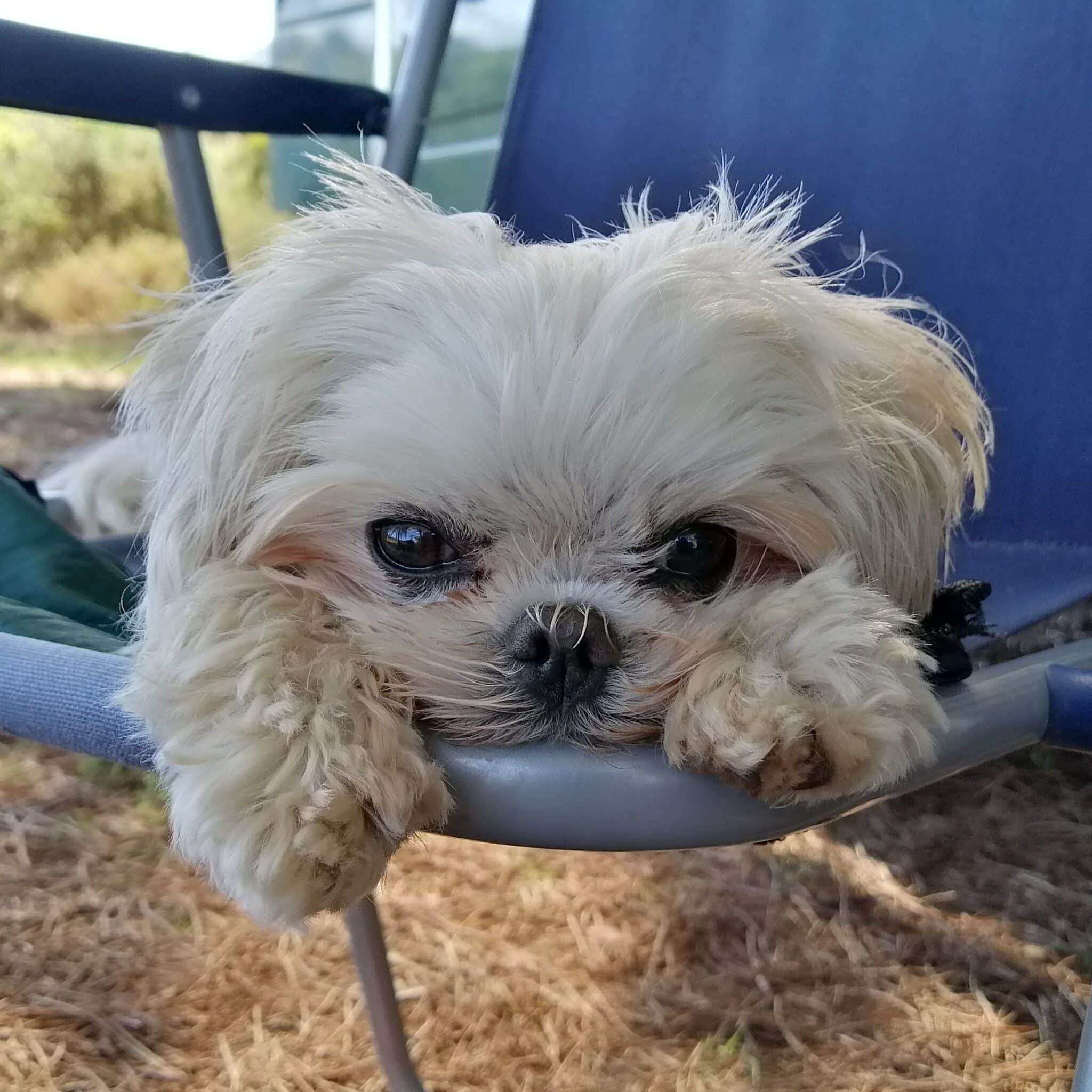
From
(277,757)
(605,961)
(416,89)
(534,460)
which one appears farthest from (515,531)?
(416,89)

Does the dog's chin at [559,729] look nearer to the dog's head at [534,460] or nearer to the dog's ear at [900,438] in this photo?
the dog's head at [534,460]

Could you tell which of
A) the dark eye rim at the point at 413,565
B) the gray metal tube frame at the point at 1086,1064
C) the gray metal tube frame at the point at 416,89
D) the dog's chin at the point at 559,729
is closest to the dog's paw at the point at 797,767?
the dog's chin at the point at 559,729

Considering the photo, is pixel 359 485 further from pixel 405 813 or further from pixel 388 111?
pixel 388 111

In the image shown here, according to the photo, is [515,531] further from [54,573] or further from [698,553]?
[54,573]

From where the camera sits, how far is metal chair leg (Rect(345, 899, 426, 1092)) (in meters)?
1.34

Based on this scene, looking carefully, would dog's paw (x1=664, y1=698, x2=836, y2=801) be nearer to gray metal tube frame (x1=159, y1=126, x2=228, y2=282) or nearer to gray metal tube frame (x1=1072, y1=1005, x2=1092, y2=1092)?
gray metal tube frame (x1=1072, y1=1005, x2=1092, y2=1092)

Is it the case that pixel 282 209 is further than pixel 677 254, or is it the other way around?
pixel 282 209

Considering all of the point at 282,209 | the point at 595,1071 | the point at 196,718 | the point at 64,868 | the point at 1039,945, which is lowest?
the point at 64,868

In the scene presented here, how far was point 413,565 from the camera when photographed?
3.15 ft

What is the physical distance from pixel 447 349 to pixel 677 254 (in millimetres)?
257

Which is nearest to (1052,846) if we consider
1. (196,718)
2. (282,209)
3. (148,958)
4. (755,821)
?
(755,821)

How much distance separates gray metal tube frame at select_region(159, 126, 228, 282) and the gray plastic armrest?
0.84m

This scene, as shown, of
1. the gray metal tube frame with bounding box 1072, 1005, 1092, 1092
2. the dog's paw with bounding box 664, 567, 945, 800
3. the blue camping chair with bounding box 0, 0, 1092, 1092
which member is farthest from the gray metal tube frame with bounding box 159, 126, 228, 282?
the gray metal tube frame with bounding box 1072, 1005, 1092, 1092

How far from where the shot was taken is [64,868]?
205 centimetres
